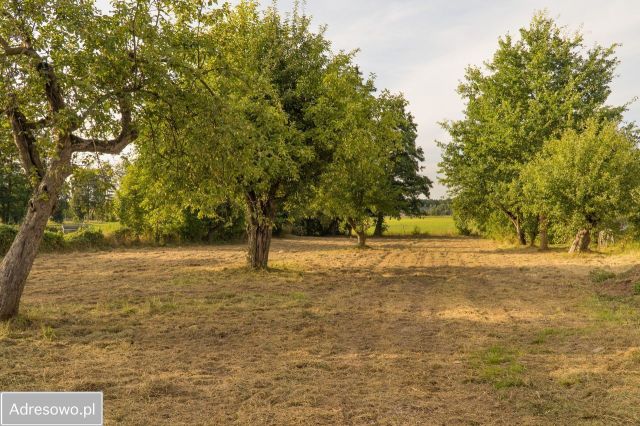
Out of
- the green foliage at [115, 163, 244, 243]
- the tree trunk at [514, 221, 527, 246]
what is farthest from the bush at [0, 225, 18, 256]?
the tree trunk at [514, 221, 527, 246]

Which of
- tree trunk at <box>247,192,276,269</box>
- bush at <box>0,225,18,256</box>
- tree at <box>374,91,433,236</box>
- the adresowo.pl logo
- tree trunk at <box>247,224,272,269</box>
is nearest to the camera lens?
the adresowo.pl logo

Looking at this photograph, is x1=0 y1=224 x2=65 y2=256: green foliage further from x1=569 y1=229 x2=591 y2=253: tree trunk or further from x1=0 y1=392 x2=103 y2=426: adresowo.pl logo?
x1=569 y1=229 x2=591 y2=253: tree trunk

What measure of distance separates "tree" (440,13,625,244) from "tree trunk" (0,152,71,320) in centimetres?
2670

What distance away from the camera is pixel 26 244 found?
9.44 metres

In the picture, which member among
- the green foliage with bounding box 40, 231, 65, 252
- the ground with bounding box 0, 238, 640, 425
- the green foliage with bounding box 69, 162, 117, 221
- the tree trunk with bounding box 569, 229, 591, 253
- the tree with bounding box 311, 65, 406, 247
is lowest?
the ground with bounding box 0, 238, 640, 425

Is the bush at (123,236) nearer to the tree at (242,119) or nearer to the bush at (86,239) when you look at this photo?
the bush at (86,239)

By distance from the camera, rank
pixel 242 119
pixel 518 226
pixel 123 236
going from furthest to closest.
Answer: pixel 518 226 → pixel 123 236 → pixel 242 119

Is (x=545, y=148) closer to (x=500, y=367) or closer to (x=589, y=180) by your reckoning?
(x=589, y=180)

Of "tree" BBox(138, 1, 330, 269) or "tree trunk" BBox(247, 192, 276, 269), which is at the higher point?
"tree" BBox(138, 1, 330, 269)

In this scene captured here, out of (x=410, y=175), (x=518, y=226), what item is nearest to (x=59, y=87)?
(x=518, y=226)

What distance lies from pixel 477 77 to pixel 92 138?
104 ft

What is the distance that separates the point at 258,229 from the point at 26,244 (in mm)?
10178

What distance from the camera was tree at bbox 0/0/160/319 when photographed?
315 inches

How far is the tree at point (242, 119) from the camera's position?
977 centimetres
